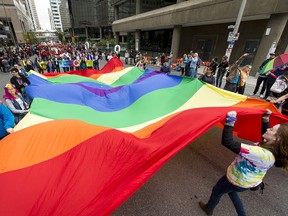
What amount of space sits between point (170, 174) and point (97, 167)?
181 cm

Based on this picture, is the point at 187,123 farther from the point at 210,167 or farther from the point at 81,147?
the point at 210,167

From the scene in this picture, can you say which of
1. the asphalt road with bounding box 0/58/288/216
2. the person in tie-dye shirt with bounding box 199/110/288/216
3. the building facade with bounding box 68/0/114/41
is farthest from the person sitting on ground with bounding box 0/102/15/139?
the building facade with bounding box 68/0/114/41

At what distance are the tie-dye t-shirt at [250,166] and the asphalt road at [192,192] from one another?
3.10 ft

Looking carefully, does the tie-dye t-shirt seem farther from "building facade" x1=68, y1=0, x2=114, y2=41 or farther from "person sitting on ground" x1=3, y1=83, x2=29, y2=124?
"building facade" x1=68, y1=0, x2=114, y2=41

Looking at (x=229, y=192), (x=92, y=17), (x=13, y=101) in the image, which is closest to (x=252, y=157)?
(x=229, y=192)

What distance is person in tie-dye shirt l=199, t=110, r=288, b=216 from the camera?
147 cm

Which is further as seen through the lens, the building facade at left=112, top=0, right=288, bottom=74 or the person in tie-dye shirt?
the building facade at left=112, top=0, right=288, bottom=74

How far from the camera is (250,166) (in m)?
1.63

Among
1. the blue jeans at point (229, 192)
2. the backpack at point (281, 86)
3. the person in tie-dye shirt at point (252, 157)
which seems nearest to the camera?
the person in tie-dye shirt at point (252, 157)

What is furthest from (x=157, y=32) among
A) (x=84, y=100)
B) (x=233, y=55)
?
(x=84, y=100)

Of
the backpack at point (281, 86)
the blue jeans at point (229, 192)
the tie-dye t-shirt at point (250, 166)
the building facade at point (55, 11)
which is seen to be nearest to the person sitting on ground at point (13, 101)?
the blue jeans at point (229, 192)

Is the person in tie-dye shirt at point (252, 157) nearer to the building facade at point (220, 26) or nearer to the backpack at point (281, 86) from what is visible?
the backpack at point (281, 86)

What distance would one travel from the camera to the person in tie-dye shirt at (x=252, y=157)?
4.81 feet

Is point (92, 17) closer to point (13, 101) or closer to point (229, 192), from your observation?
point (13, 101)
